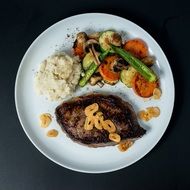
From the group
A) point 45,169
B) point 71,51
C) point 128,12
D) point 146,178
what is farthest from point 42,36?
point 146,178

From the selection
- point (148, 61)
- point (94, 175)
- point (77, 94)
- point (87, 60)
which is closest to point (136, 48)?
point (148, 61)

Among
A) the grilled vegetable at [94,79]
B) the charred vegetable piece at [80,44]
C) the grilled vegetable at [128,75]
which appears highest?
the charred vegetable piece at [80,44]

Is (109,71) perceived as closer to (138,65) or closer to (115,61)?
(115,61)

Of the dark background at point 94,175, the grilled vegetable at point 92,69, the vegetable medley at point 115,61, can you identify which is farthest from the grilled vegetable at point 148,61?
the grilled vegetable at point 92,69

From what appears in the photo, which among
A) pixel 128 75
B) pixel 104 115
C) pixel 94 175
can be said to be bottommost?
pixel 94 175

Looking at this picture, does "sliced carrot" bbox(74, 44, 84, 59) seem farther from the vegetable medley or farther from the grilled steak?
the grilled steak

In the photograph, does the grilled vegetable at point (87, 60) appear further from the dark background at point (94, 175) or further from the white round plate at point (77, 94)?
the dark background at point (94, 175)

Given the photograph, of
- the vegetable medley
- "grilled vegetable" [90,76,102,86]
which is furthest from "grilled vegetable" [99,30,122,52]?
"grilled vegetable" [90,76,102,86]
